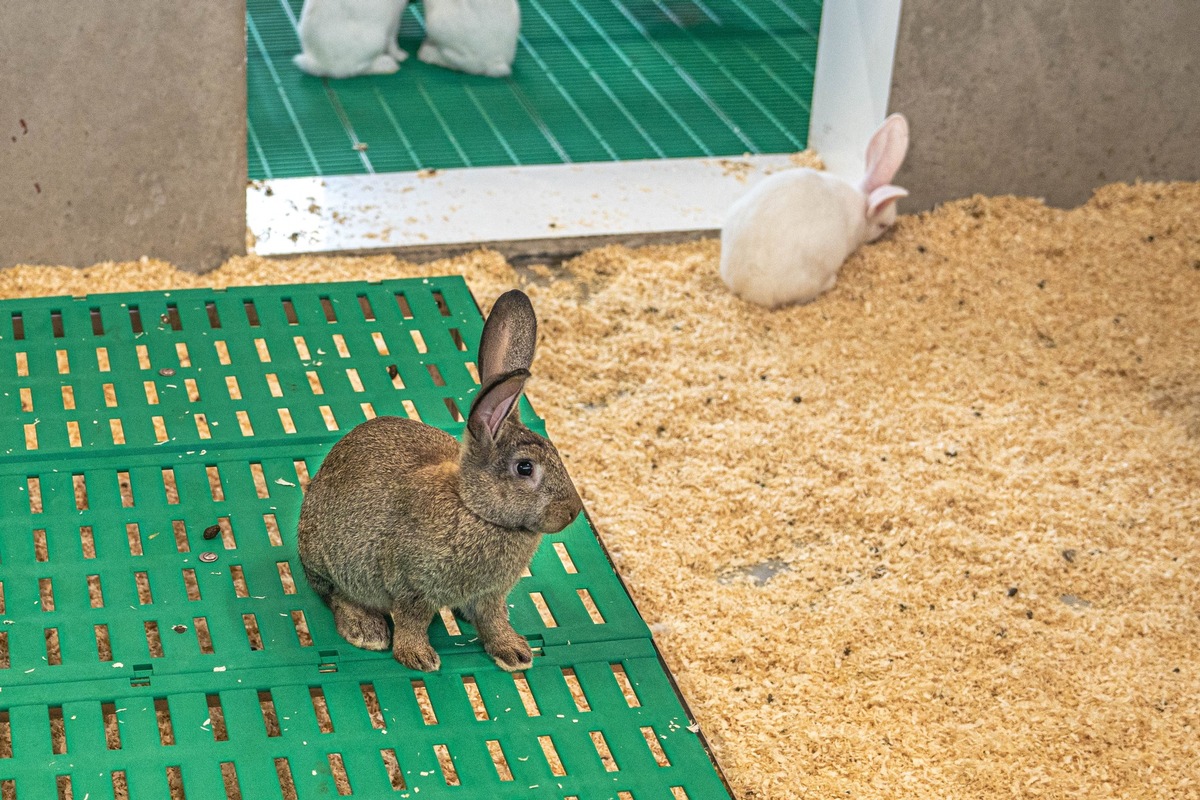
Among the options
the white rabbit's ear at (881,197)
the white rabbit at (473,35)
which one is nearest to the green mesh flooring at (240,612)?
the white rabbit's ear at (881,197)

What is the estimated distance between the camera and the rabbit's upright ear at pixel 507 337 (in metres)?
2.47

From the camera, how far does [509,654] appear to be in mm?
2654

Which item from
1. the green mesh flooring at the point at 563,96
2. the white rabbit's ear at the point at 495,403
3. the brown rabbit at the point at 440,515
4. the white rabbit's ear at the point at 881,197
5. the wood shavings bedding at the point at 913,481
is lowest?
the green mesh flooring at the point at 563,96

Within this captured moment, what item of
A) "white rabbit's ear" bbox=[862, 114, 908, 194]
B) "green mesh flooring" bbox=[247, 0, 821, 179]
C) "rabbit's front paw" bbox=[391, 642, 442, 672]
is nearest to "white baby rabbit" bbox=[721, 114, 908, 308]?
"white rabbit's ear" bbox=[862, 114, 908, 194]

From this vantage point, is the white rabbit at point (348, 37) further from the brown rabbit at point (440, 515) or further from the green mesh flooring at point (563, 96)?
the brown rabbit at point (440, 515)

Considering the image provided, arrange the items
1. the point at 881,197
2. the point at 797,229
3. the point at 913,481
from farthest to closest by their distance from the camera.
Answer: the point at 881,197
the point at 797,229
the point at 913,481

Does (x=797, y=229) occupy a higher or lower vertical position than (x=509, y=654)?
lower

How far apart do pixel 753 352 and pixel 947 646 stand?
133 cm

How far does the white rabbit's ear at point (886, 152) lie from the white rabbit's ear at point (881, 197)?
31 millimetres

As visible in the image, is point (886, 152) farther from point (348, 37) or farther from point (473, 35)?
point (348, 37)

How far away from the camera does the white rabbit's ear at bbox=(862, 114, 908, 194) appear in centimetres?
452

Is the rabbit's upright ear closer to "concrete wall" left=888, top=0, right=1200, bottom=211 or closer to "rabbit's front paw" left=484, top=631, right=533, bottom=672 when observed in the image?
"rabbit's front paw" left=484, top=631, right=533, bottom=672

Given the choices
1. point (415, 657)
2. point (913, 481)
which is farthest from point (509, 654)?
point (913, 481)

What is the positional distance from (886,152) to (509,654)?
251 cm
